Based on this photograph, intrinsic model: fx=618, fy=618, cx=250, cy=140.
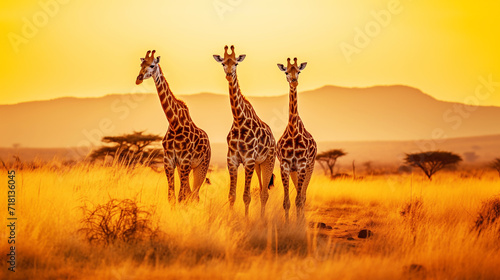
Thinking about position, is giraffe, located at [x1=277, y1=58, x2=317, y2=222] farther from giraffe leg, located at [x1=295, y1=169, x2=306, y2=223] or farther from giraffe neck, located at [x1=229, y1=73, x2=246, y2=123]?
giraffe neck, located at [x1=229, y1=73, x2=246, y2=123]

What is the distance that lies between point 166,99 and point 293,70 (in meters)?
2.77

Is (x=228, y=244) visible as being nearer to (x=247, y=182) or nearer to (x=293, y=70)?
(x=247, y=182)

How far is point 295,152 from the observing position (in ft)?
41.4

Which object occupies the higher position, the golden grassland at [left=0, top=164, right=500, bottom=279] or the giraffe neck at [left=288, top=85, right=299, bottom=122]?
the giraffe neck at [left=288, top=85, right=299, bottom=122]

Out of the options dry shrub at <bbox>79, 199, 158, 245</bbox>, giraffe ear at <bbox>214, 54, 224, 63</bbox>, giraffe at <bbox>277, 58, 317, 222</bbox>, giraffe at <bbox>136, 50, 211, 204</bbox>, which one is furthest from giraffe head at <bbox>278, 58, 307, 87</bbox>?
dry shrub at <bbox>79, 199, 158, 245</bbox>

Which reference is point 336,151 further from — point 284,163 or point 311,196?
point 284,163

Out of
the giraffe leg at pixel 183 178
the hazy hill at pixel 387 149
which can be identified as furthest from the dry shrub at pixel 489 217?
the hazy hill at pixel 387 149

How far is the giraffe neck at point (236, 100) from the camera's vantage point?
12570 mm

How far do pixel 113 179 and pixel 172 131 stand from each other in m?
2.18

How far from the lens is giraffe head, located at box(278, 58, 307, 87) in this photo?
40.0 ft

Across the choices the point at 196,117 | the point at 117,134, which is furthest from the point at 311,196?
the point at 196,117

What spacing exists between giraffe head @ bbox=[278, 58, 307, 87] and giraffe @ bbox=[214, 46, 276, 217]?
908mm

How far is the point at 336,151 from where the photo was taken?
35281mm

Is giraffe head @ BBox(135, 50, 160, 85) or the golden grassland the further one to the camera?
giraffe head @ BBox(135, 50, 160, 85)
